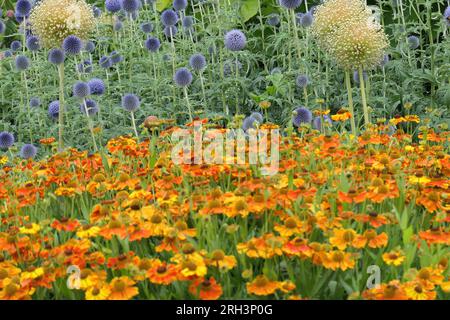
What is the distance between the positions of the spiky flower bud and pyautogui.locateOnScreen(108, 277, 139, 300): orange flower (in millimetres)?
2638

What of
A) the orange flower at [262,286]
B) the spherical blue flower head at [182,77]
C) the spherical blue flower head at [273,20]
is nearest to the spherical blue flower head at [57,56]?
the spherical blue flower head at [182,77]

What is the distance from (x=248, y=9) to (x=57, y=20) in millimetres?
2065

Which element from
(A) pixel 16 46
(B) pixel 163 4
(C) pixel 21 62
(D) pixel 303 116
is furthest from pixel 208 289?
(B) pixel 163 4

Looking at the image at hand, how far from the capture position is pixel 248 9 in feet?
19.8

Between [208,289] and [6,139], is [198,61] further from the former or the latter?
[208,289]

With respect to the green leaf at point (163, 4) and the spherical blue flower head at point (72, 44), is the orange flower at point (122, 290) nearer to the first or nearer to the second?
the spherical blue flower head at point (72, 44)

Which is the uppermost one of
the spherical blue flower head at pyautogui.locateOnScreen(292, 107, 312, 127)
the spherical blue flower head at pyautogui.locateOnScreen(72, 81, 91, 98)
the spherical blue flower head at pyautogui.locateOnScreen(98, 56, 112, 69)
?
the spherical blue flower head at pyautogui.locateOnScreen(98, 56, 112, 69)

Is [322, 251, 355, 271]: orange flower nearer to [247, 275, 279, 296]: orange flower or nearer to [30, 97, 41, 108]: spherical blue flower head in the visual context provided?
[247, 275, 279, 296]: orange flower

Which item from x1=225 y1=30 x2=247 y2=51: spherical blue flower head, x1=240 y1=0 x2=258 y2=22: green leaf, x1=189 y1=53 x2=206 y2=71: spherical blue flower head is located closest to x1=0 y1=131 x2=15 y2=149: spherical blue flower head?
x1=189 y1=53 x2=206 y2=71: spherical blue flower head

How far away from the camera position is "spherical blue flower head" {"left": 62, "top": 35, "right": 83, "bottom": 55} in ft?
14.7

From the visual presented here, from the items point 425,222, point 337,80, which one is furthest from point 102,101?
point 425,222

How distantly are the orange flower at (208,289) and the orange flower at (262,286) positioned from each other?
0.08 metres

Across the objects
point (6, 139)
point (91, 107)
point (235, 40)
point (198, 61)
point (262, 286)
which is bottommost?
point (262, 286)

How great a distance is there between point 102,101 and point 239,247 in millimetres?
3144
